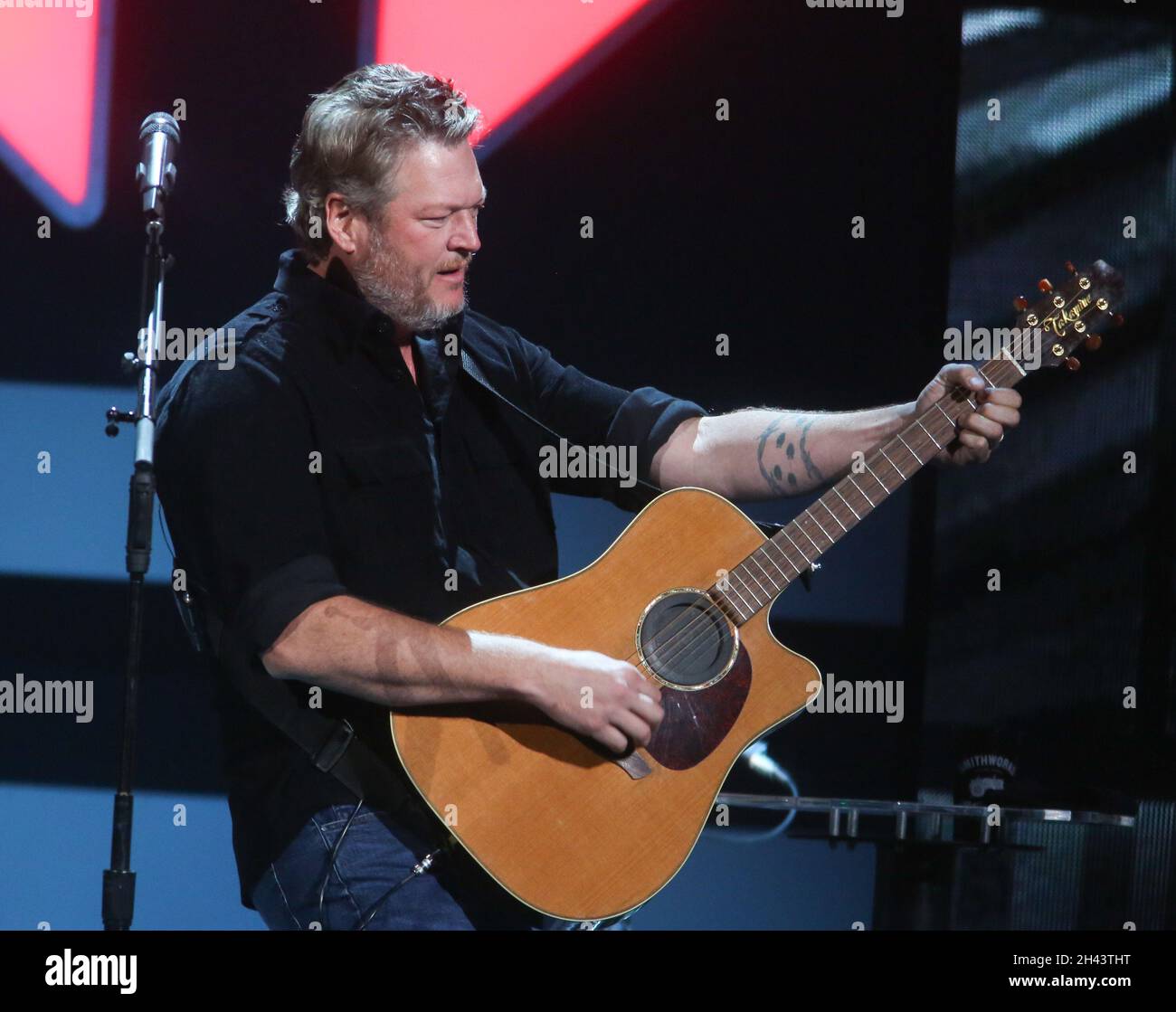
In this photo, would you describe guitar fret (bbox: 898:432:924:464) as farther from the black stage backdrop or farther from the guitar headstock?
the black stage backdrop

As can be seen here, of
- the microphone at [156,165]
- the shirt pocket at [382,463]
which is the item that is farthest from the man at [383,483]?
the microphone at [156,165]

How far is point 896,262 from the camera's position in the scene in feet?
11.8

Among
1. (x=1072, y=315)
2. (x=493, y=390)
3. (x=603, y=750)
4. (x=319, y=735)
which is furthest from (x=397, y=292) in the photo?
(x=1072, y=315)

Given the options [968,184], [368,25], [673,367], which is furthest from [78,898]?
[968,184]

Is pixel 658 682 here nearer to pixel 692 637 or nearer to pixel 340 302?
pixel 692 637

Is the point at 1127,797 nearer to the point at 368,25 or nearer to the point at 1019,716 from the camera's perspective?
the point at 1019,716

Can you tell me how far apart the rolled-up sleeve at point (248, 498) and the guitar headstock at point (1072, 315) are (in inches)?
51.4

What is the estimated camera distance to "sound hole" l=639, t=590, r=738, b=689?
97.6 inches

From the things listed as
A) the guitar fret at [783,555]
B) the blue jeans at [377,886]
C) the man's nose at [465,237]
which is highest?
the man's nose at [465,237]

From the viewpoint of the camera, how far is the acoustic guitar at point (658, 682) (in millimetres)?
2340

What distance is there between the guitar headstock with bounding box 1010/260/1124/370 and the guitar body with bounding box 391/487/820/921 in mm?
627

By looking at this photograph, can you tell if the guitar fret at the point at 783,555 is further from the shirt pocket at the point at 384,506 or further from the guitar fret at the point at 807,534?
the shirt pocket at the point at 384,506
